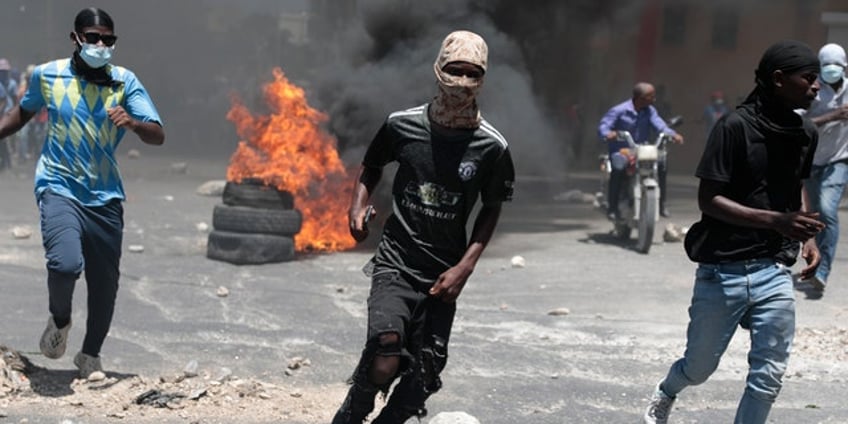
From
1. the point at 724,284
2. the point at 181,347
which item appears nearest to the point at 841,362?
the point at 724,284

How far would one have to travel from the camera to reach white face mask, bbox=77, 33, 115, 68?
5633 mm

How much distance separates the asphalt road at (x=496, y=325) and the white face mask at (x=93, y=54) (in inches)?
68.4

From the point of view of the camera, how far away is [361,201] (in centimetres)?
466

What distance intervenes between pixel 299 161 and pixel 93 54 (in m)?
5.57

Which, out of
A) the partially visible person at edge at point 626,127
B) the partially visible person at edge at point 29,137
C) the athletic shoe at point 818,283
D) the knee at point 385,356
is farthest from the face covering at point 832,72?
the partially visible person at edge at point 29,137

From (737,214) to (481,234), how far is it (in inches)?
39.1

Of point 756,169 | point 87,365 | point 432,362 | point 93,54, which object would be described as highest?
point 93,54

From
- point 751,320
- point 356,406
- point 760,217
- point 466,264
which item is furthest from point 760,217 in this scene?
point 356,406

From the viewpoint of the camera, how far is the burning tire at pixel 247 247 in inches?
416

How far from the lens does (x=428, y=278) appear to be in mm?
4477

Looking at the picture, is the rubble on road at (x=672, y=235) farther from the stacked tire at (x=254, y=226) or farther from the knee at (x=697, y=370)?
the knee at (x=697, y=370)

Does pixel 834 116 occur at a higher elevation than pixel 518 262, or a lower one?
higher

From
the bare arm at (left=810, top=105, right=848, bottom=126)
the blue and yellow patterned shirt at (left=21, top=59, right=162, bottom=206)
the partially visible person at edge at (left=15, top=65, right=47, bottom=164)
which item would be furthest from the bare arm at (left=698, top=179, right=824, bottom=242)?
the partially visible person at edge at (left=15, top=65, right=47, bottom=164)

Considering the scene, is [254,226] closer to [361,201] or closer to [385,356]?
[361,201]
